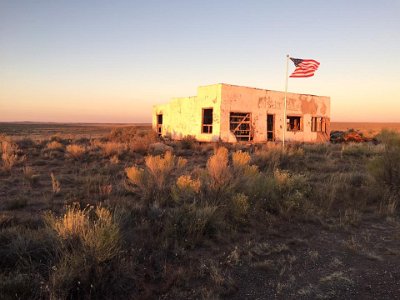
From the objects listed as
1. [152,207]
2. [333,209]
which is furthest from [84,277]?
[333,209]

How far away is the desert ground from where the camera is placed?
4074 millimetres

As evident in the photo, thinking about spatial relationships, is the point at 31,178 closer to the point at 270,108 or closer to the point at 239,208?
the point at 239,208

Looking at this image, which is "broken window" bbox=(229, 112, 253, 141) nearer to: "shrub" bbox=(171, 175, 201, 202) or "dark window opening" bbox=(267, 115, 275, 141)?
"dark window opening" bbox=(267, 115, 275, 141)

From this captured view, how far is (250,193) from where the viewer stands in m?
7.56

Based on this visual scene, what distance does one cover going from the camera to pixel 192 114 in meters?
22.8

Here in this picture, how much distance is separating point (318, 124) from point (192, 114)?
→ 10.1 m

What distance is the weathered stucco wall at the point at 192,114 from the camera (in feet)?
67.7

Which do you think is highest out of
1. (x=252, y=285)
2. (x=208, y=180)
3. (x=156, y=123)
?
(x=156, y=123)

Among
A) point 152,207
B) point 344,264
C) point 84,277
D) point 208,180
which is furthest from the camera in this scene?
point 208,180

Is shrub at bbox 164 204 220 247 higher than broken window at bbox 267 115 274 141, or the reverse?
broken window at bbox 267 115 274 141

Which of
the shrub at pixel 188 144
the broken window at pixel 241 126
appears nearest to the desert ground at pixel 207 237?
the shrub at pixel 188 144

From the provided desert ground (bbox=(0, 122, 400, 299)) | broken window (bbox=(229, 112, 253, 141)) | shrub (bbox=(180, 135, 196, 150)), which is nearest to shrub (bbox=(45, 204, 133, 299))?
desert ground (bbox=(0, 122, 400, 299))

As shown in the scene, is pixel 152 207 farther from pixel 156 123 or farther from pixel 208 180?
pixel 156 123

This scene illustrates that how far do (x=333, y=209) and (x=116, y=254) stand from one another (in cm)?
530
